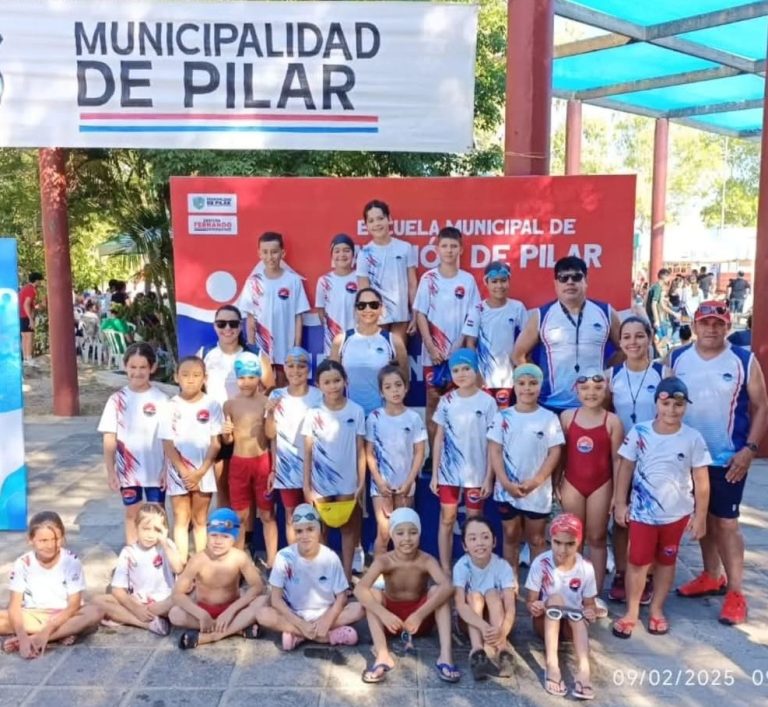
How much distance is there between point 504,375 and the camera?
221 inches

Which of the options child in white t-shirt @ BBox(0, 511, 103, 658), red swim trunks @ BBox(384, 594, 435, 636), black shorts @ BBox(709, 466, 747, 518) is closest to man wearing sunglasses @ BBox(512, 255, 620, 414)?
black shorts @ BBox(709, 466, 747, 518)

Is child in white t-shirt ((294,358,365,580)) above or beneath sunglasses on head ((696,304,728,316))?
beneath

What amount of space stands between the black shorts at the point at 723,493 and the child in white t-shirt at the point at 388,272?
2294 mm

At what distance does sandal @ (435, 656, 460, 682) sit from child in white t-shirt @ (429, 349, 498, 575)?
2.90 feet

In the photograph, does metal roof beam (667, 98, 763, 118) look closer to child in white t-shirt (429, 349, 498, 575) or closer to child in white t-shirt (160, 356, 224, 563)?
child in white t-shirt (429, 349, 498, 575)

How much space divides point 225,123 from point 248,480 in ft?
9.69

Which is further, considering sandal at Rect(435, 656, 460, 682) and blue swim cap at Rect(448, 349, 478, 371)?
blue swim cap at Rect(448, 349, 478, 371)

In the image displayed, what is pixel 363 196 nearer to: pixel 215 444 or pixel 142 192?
pixel 215 444

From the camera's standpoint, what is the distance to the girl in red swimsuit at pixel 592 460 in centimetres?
463

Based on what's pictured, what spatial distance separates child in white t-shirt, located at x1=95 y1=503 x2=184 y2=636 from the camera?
4.57 metres

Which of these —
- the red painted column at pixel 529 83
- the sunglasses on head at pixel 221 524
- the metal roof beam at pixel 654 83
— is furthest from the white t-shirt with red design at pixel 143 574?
the metal roof beam at pixel 654 83

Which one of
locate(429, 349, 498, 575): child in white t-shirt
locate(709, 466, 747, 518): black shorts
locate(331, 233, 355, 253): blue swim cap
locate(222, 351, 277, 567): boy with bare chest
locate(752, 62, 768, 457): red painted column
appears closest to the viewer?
locate(709, 466, 747, 518): black shorts

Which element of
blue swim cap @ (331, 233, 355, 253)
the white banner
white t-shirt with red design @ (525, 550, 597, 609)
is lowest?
white t-shirt with red design @ (525, 550, 597, 609)
